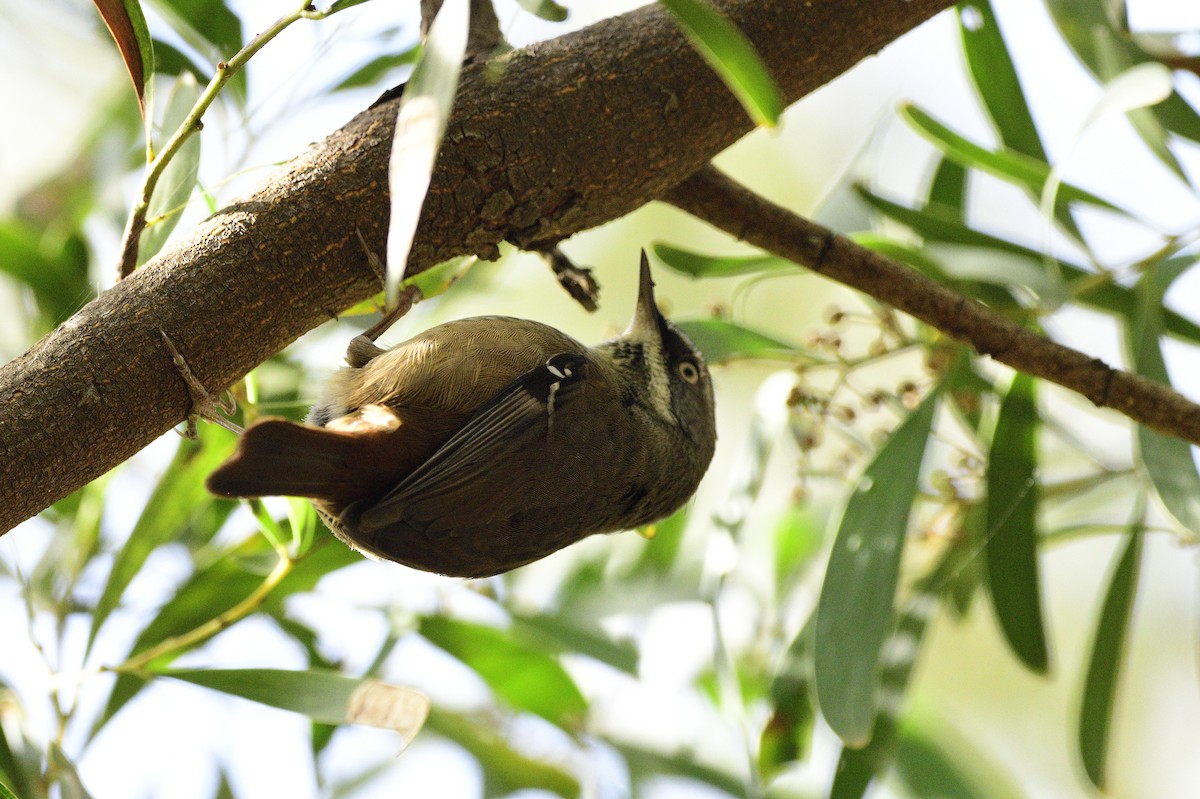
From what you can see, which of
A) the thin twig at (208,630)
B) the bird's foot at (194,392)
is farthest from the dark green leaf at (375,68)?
the bird's foot at (194,392)

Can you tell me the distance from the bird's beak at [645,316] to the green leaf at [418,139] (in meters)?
1.16

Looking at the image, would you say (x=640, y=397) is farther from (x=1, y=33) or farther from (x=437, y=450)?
(x=1, y=33)

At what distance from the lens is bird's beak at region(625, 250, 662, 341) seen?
225 centimetres

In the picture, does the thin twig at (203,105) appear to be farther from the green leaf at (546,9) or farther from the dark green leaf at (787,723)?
the dark green leaf at (787,723)

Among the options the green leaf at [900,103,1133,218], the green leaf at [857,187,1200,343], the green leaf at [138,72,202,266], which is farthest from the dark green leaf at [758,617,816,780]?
the green leaf at [138,72,202,266]

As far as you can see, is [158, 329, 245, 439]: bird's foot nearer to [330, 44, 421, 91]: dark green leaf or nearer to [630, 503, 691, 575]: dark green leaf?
[330, 44, 421, 91]: dark green leaf

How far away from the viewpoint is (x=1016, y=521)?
7.12 feet

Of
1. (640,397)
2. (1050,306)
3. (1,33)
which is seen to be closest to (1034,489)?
(1050,306)

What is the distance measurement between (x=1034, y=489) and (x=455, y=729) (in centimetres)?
161

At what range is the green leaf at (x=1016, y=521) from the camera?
2.14 m

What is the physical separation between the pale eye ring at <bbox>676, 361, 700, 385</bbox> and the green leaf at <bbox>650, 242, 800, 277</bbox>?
205 millimetres

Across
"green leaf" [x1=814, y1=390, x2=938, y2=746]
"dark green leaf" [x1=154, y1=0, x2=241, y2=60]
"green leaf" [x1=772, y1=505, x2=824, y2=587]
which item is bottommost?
"green leaf" [x1=772, y1=505, x2=824, y2=587]

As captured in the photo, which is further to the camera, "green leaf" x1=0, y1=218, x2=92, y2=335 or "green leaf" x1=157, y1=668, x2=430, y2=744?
"green leaf" x1=0, y1=218, x2=92, y2=335

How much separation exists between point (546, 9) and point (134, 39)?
1.92ft
